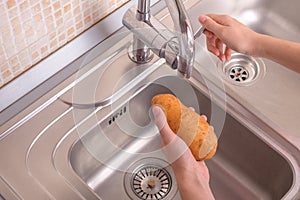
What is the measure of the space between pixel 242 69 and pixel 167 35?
0.31 meters

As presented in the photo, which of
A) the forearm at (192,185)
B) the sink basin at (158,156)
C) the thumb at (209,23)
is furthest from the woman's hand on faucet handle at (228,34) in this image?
the forearm at (192,185)

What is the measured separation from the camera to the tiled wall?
0.84m

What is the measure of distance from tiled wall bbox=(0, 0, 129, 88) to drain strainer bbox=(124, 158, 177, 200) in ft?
0.93

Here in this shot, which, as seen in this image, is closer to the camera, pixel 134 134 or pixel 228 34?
pixel 228 34

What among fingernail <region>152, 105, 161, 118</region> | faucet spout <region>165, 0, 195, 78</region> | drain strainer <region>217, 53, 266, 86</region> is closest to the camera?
faucet spout <region>165, 0, 195, 78</region>

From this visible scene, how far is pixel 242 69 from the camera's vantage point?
3.75 feet

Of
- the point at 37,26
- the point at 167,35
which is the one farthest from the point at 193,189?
the point at 37,26

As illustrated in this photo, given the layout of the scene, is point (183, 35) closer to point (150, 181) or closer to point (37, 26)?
point (37, 26)

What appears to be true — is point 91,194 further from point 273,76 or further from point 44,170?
point 273,76

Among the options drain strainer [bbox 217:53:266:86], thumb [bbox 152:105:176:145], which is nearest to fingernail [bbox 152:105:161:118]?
thumb [bbox 152:105:176:145]

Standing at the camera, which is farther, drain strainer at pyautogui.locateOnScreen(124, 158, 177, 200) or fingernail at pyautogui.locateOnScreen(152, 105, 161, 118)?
drain strainer at pyautogui.locateOnScreen(124, 158, 177, 200)

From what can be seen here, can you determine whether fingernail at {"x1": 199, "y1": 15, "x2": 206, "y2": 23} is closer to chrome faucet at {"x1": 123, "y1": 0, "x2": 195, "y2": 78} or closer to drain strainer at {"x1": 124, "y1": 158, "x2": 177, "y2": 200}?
chrome faucet at {"x1": 123, "y1": 0, "x2": 195, "y2": 78}

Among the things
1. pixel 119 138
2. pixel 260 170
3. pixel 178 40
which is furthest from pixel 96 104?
pixel 260 170

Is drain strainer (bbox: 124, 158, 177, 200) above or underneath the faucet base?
underneath
